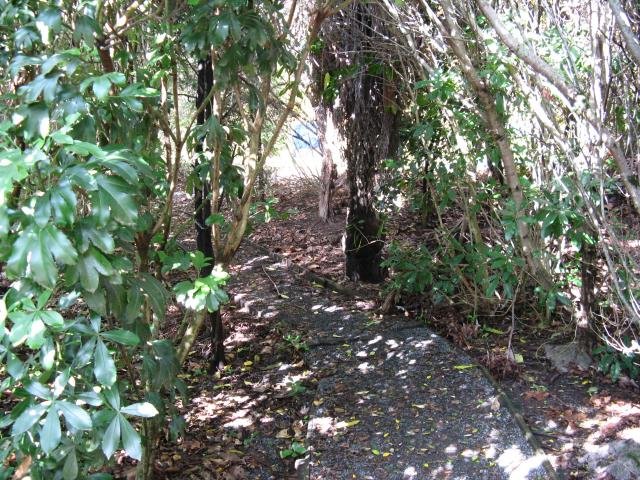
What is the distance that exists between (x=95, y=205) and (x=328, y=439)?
2.78 metres

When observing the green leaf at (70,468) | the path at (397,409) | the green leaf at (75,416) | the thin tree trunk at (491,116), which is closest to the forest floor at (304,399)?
the path at (397,409)

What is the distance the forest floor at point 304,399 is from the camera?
3.93 meters

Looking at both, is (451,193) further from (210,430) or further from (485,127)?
(210,430)

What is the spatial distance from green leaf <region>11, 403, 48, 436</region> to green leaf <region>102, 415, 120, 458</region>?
0.21 m

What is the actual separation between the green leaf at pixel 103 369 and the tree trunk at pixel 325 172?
5419 mm

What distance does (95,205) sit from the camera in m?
1.92

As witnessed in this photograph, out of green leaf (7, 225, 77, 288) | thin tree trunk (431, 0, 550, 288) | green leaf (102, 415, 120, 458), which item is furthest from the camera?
thin tree trunk (431, 0, 550, 288)

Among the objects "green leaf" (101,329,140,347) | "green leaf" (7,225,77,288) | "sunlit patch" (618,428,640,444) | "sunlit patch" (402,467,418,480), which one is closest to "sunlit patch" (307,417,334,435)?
"sunlit patch" (402,467,418,480)

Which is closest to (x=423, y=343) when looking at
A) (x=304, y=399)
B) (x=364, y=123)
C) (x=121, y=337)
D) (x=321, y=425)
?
(x=304, y=399)

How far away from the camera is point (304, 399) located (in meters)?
4.82

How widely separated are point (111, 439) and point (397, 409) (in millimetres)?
2908

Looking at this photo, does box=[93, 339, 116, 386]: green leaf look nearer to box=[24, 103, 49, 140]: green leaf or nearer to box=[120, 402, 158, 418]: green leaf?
box=[120, 402, 158, 418]: green leaf

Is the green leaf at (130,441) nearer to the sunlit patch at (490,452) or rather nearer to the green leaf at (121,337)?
the green leaf at (121,337)

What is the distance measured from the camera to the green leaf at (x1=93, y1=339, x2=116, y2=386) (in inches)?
80.0
